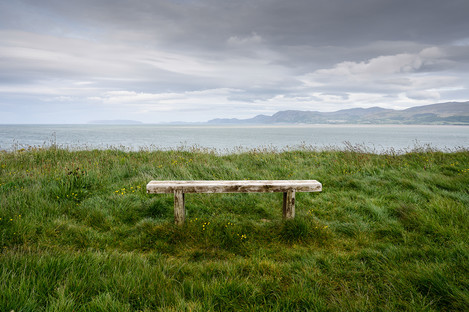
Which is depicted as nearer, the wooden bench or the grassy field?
the grassy field

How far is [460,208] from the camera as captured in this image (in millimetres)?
3832

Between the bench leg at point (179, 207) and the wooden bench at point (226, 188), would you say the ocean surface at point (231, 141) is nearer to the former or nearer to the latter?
the wooden bench at point (226, 188)

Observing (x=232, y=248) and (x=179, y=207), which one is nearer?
(x=232, y=248)

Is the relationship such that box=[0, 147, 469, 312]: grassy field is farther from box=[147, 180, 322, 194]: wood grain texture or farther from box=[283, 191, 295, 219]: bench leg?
box=[147, 180, 322, 194]: wood grain texture

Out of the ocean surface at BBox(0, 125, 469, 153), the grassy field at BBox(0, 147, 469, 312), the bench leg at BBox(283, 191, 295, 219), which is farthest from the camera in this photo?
the ocean surface at BBox(0, 125, 469, 153)

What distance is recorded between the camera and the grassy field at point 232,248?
213 cm

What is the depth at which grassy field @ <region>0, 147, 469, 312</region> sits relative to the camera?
2.13 meters

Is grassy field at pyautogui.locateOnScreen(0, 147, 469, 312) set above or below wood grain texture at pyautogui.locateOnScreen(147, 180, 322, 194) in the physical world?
below

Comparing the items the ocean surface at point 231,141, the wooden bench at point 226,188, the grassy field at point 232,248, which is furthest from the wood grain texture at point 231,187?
the ocean surface at point 231,141

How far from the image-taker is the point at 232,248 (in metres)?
3.27

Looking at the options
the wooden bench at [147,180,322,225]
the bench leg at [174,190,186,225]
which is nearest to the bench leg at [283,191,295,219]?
the wooden bench at [147,180,322,225]

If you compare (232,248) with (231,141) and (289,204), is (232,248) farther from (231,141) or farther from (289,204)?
(231,141)

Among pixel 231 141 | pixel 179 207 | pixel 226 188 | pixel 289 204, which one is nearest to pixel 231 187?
pixel 226 188

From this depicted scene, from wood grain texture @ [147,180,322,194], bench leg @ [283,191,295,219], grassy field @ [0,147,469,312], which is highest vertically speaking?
wood grain texture @ [147,180,322,194]
